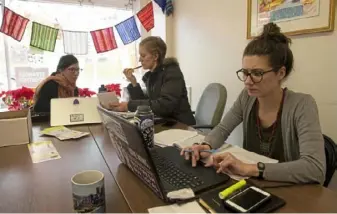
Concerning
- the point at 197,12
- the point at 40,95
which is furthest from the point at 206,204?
the point at 197,12

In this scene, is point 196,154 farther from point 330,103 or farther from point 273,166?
point 330,103

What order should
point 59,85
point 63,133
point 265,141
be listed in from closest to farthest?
point 265,141
point 63,133
point 59,85

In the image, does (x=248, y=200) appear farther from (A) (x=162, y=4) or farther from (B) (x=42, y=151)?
(A) (x=162, y=4)

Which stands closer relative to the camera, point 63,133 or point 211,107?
point 63,133

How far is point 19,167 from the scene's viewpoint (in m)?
0.97

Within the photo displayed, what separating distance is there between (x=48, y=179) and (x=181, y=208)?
1.56ft

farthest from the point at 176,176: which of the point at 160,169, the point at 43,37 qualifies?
the point at 43,37

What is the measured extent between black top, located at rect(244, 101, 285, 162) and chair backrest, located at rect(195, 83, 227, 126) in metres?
0.76

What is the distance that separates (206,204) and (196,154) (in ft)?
0.98

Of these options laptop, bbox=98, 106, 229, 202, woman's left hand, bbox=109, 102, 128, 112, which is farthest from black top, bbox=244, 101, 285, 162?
woman's left hand, bbox=109, 102, 128, 112

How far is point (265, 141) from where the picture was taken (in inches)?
46.8

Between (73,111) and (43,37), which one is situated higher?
(43,37)

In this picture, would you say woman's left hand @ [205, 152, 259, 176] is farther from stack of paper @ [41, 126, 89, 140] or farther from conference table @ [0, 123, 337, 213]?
stack of paper @ [41, 126, 89, 140]

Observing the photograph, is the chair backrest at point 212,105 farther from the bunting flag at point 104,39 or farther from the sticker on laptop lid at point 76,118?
the bunting flag at point 104,39
